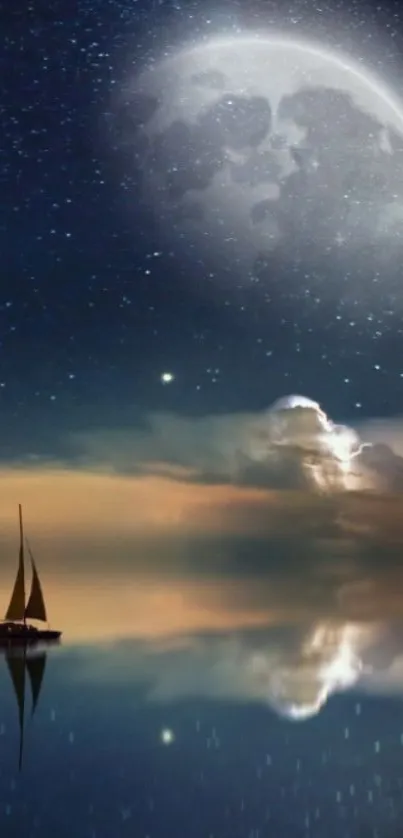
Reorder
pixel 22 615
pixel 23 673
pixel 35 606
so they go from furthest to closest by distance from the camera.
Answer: pixel 35 606 → pixel 22 615 → pixel 23 673

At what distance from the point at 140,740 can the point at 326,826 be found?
547 cm

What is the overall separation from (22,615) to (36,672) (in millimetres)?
6539

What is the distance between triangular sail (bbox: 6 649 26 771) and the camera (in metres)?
19.0

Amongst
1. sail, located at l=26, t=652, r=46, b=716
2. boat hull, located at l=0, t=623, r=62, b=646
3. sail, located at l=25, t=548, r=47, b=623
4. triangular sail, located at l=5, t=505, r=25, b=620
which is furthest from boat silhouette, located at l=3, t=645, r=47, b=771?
sail, located at l=25, t=548, r=47, b=623

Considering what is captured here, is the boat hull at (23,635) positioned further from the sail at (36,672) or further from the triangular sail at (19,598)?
the sail at (36,672)

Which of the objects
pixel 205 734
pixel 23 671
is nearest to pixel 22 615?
pixel 23 671

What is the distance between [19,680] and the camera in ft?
82.0

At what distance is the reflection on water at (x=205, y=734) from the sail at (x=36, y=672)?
76 millimetres

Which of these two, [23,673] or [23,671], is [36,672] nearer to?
[23,673]

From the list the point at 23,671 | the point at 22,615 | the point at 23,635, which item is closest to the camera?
the point at 23,671

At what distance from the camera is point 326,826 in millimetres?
13312

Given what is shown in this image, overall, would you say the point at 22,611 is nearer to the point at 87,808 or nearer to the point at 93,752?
the point at 93,752

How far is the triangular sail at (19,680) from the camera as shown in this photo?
1902cm

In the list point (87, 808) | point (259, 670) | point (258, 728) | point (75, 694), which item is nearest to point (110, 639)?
point (259, 670)
